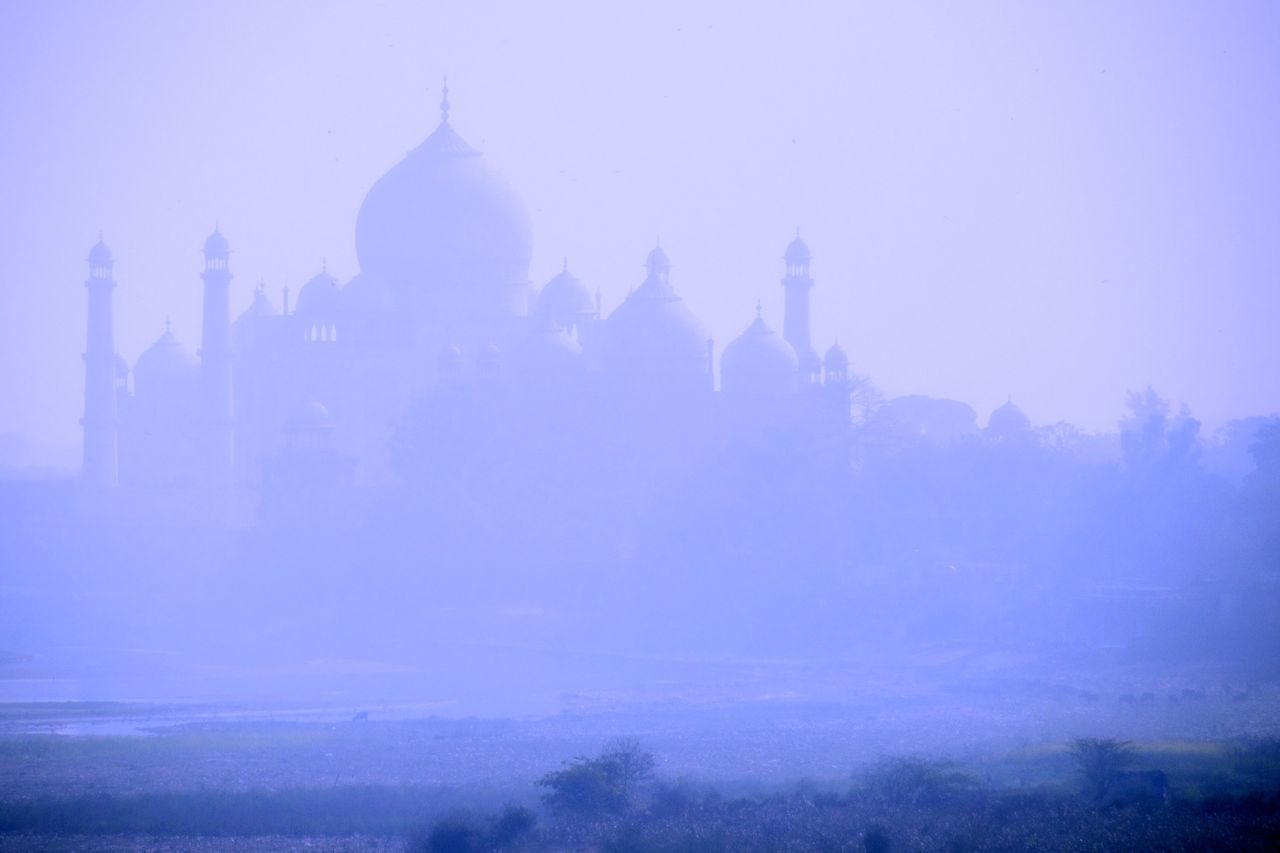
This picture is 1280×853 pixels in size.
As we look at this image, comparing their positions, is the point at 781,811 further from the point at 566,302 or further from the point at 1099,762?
the point at 566,302

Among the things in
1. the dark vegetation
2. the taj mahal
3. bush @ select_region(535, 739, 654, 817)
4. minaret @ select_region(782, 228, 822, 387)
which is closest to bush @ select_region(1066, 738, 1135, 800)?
the dark vegetation

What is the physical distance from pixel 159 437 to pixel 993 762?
1120 inches

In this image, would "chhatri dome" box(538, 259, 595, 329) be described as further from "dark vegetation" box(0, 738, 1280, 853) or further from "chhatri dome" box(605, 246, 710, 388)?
"dark vegetation" box(0, 738, 1280, 853)

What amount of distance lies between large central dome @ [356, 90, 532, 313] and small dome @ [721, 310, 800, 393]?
17.1ft

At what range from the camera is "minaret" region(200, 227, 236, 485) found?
47.4 meters

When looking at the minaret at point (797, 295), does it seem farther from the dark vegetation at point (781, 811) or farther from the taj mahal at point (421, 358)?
the dark vegetation at point (781, 811)

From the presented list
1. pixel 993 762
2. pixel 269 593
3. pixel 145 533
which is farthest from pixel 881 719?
pixel 145 533

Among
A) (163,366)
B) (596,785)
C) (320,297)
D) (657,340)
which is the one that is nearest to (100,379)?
(163,366)

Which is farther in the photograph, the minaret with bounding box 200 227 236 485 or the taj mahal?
the minaret with bounding box 200 227 236 485

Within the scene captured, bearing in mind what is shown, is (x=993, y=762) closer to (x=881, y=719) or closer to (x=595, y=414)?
(x=881, y=719)

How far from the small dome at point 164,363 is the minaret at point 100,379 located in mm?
762

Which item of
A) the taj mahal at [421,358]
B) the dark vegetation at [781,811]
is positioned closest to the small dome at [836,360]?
the taj mahal at [421,358]

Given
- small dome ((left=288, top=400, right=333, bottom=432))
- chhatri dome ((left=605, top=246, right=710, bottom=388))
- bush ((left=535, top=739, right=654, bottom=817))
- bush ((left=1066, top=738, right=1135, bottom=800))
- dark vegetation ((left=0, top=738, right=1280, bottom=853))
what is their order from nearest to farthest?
1. dark vegetation ((left=0, top=738, right=1280, bottom=853))
2. bush ((left=535, top=739, right=654, bottom=817))
3. bush ((left=1066, top=738, right=1135, bottom=800))
4. small dome ((left=288, top=400, right=333, bottom=432))
5. chhatri dome ((left=605, top=246, right=710, bottom=388))

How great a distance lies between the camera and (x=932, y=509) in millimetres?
40094
